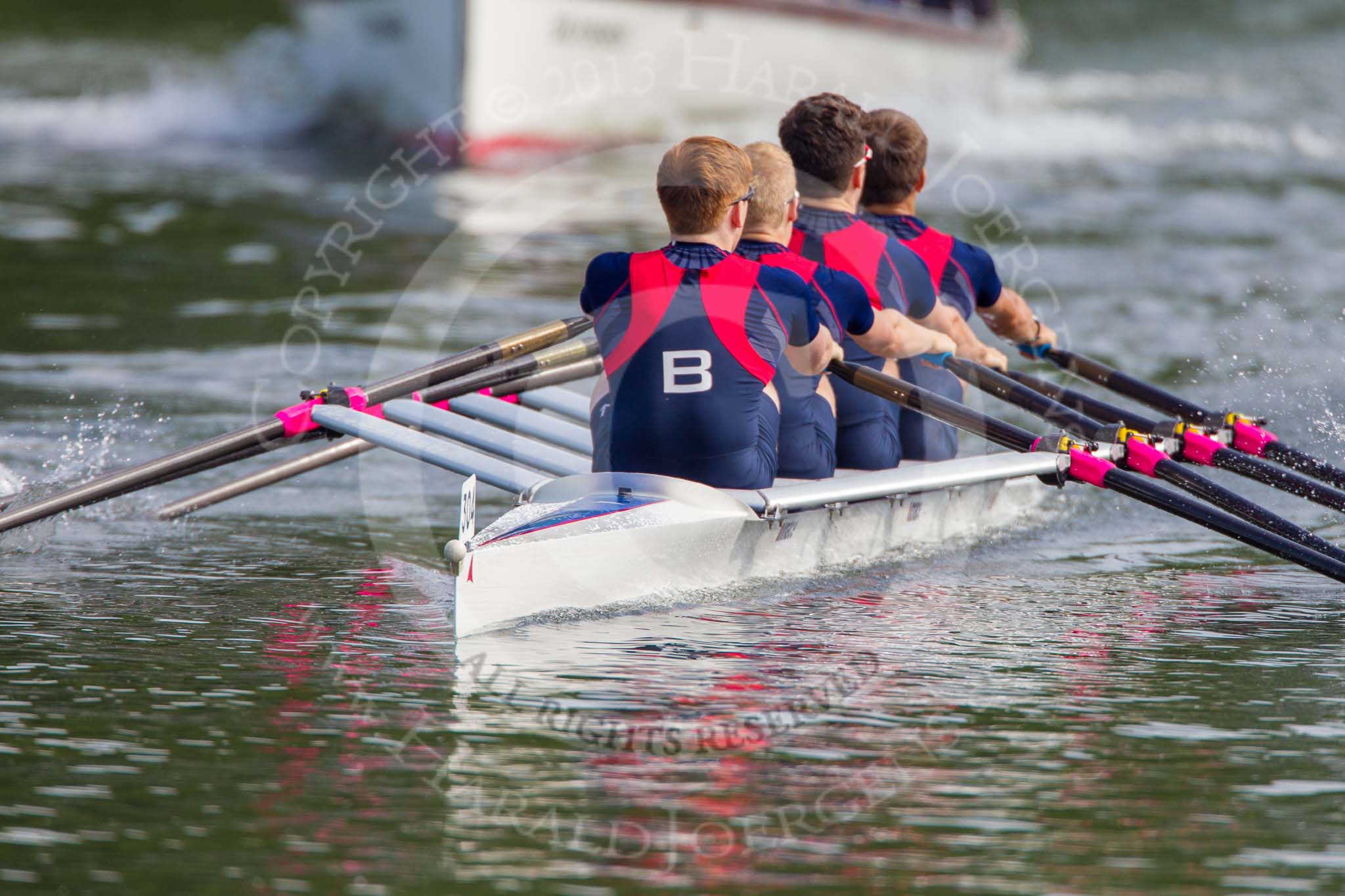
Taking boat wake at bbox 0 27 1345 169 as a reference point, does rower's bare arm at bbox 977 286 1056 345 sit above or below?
below

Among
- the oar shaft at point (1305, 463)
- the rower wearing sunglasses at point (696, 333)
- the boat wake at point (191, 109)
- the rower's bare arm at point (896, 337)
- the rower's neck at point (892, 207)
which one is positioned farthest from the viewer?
the boat wake at point (191, 109)

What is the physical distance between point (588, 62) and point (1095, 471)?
1841 centimetres

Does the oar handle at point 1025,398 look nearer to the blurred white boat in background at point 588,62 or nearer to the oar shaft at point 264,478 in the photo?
the oar shaft at point 264,478

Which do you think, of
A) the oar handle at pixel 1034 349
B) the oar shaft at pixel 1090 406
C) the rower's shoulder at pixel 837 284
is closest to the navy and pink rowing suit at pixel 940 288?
the oar shaft at pixel 1090 406

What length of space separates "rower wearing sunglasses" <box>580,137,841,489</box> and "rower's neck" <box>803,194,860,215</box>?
827 mm

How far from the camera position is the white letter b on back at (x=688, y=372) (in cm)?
609

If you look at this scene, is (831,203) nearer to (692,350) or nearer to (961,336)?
(961,336)

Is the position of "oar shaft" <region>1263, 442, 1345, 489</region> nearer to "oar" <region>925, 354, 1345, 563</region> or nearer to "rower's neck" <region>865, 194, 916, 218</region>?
"oar" <region>925, 354, 1345, 563</region>

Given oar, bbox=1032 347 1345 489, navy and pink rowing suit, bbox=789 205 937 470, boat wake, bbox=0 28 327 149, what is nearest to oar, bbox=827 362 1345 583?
navy and pink rowing suit, bbox=789 205 937 470

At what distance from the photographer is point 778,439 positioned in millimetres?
6898

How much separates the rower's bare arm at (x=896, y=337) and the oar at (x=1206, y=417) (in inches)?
67.5

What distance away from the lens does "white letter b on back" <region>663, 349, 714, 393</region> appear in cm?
609

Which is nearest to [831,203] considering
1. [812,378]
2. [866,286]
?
[866,286]

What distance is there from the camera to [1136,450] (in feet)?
23.4
